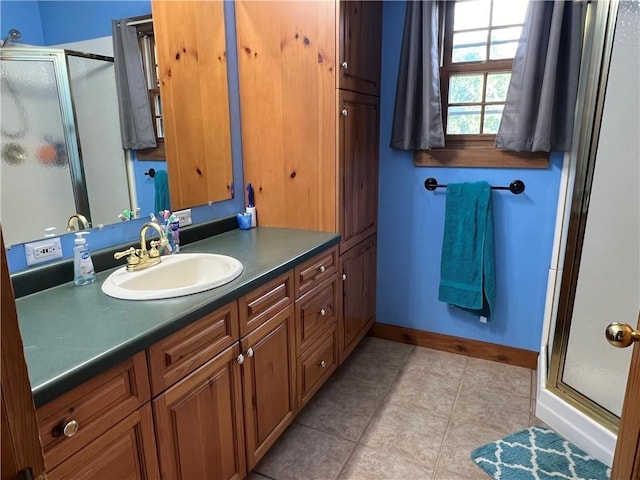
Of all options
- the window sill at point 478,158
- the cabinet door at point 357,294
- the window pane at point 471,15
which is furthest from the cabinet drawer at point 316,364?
the window pane at point 471,15

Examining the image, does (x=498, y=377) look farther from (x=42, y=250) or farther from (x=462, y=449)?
(x=42, y=250)

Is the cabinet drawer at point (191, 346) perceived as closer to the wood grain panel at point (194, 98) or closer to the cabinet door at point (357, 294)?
the wood grain panel at point (194, 98)

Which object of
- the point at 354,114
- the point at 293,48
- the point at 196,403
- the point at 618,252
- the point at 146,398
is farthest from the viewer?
the point at 354,114

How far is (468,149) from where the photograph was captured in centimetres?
244

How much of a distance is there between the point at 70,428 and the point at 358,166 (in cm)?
→ 180

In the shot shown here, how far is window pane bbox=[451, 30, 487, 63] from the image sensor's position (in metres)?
2.37

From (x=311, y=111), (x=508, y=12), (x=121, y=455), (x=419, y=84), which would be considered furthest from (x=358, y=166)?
(x=121, y=455)

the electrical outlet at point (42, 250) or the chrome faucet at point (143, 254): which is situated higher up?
the electrical outlet at point (42, 250)

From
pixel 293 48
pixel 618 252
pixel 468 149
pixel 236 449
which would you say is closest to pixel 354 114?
pixel 293 48

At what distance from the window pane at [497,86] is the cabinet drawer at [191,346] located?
1.87 m

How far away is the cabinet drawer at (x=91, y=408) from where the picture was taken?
0.90 meters

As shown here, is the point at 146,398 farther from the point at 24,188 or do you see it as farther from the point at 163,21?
the point at 163,21

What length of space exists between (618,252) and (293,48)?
168 cm

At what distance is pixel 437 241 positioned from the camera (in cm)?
266
